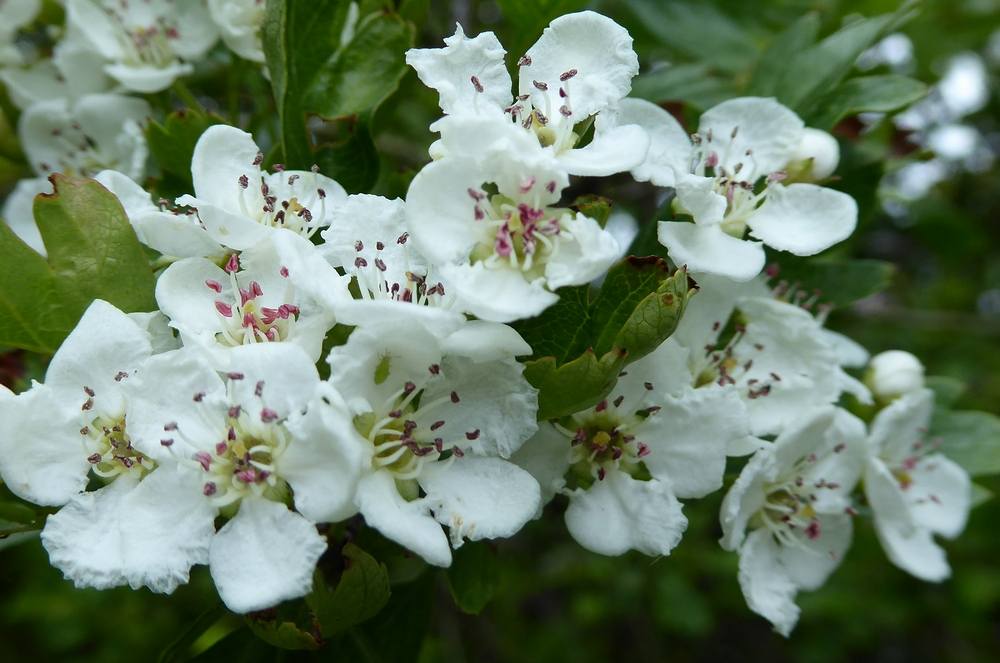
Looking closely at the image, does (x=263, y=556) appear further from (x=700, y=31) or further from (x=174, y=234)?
(x=700, y=31)

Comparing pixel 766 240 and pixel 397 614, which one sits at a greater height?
pixel 766 240

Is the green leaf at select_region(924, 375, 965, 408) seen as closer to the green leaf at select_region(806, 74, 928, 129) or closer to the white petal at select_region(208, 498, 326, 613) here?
the green leaf at select_region(806, 74, 928, 129)

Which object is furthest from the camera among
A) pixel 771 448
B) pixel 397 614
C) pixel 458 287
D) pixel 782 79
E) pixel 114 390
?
pixel 782 79

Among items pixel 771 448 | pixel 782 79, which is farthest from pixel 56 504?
pixel 782 79

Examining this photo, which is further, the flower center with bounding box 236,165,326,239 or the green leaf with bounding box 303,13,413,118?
the green leaf with bounding box 303,13,413,118

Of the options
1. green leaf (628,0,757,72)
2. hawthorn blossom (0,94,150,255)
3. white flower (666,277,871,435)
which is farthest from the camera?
green leaf (628,0,757,72)

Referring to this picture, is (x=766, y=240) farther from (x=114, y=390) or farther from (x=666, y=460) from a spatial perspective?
(x=114, y=390)

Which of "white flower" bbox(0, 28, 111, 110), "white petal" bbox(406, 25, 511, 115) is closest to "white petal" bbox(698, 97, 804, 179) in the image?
"white petal" bbox(406, 25, 511, 115)
